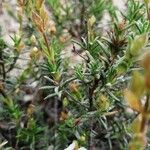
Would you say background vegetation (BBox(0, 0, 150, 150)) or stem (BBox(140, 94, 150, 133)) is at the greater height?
background vegetation (BBox(0, 0, 150, 150))

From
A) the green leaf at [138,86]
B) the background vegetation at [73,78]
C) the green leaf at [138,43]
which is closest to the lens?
the green leaf at [138,86]

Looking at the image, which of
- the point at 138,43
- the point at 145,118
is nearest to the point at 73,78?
the point at 138,43

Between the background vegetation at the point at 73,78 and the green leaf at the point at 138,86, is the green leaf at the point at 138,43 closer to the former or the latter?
the background vegetation at the point at 73,78

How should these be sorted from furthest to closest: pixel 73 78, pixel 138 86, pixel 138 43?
pixel 73 78 < pixel 138 43 < pixel 138 86

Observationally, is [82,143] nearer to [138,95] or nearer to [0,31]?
[0,31]

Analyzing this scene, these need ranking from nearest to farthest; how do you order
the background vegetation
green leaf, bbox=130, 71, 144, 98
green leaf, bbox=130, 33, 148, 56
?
green leaf, bbox=130, 71, 144, 98 → green leaf, bbox=130, 33, 148, 56 → the background vegetation

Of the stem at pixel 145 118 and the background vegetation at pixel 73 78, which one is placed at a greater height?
the background vegetation at pixel 73 78

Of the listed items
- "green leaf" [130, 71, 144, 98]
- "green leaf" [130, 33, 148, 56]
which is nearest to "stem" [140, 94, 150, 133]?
"green leaf" [130, 71, 144, 98]

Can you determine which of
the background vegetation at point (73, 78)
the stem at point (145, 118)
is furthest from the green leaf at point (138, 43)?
the stem at point (145, 118)

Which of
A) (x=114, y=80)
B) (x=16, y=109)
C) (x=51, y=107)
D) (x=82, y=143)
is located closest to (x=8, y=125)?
(x=16, y=109)

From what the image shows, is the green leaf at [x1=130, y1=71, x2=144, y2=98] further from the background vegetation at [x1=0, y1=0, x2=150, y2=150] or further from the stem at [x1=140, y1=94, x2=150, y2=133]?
the background vegetation at [x1=0, y1=0, x2=150, y2=150]

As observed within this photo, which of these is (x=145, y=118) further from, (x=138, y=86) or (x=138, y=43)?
(x=138, y=43)
